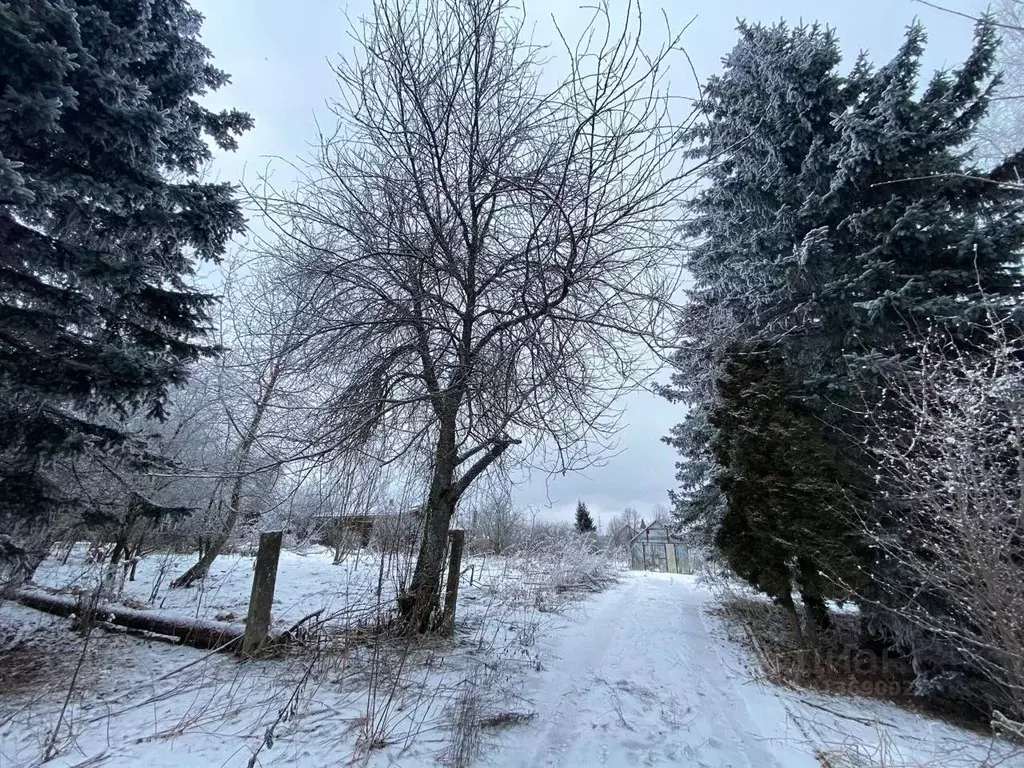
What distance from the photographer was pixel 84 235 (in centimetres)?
483

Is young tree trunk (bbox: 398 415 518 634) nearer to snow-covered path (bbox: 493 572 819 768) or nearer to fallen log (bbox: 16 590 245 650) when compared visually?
snow-covered path (bbox: 493 572 819 768)

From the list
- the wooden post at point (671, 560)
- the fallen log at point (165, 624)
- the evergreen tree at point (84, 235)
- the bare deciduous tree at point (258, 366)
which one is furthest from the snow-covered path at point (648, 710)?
the wooden post at point (671, 560)

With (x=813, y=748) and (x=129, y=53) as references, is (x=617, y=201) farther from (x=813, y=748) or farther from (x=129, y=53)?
(x=129, y=53)

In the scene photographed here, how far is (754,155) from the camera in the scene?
7.21m

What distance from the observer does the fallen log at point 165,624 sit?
4.62 metres

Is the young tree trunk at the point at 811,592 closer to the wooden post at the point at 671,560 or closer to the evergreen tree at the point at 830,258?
the evergreen tree at the point at 830,258

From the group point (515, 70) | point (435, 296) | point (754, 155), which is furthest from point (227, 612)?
point (754, 155)

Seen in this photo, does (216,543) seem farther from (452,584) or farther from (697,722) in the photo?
(697,722)

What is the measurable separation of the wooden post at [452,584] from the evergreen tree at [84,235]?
139 inches

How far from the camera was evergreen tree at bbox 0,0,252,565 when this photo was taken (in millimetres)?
4117

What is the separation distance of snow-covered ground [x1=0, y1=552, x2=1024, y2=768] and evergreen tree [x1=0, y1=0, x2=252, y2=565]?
1.66 metres

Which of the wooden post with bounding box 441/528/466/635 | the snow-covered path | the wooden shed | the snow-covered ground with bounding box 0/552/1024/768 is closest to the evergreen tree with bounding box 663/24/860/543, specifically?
the snow-covered path

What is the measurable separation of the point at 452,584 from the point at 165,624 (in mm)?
3073

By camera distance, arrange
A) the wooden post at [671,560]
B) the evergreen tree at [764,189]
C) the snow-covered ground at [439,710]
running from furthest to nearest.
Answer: the wooden post at [671,560] < the evergreen tree at [764,189] < the snow-covered ground at [439,710]
